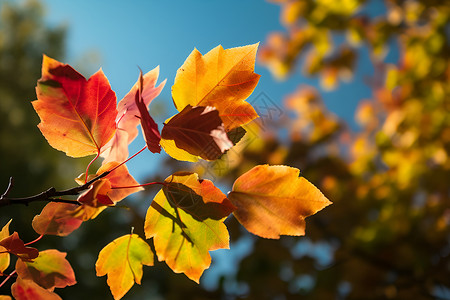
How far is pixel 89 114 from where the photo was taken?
0.24 metres

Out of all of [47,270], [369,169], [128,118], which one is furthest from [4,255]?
[369,169]

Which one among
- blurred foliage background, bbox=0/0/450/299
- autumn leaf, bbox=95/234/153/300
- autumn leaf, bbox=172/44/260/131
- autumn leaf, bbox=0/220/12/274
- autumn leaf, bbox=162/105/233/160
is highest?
autumn leaf, bbox=172/44/260/131

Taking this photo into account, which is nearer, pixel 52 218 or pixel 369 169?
pixel 52 218

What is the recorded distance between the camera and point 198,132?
22 centimetres

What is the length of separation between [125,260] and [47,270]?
60 mm

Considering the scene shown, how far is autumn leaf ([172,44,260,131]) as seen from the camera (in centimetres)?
24

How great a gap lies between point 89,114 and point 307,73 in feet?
7.44

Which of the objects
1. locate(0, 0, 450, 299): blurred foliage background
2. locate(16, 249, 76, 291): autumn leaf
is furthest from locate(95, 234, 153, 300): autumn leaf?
locate(0, 0, 450, 299): blurred foliage background

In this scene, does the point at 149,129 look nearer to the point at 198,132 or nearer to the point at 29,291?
the point at 198,132

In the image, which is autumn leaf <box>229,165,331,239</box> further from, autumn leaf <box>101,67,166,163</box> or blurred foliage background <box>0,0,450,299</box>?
blurred foliage background <box>0,0,450,299</box>

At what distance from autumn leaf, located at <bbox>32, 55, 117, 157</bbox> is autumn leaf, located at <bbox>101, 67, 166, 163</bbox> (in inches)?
0.8

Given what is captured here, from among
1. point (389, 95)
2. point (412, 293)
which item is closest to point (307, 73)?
point (389, 95)

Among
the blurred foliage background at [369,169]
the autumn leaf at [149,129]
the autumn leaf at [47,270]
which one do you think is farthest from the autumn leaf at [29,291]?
the blurred foliage background at [369,169]

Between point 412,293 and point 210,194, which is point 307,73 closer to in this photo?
point 412,293
